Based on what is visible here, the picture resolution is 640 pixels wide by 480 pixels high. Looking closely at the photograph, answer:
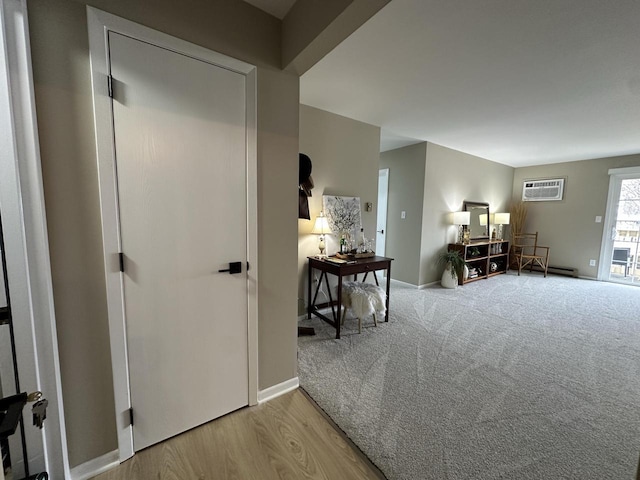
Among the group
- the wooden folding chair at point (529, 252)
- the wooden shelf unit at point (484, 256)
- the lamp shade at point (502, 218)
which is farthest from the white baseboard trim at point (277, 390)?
the wooden folding chair at point (529, 252)

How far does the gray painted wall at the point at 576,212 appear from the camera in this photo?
480cm

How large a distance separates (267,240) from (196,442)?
1207 millimetres

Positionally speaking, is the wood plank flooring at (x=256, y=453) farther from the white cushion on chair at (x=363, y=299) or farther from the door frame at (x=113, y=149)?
the white cushion on chair at (x=363, y=299)

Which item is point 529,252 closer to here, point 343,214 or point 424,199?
point 424,199

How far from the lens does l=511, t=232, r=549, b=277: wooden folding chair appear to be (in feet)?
17.6

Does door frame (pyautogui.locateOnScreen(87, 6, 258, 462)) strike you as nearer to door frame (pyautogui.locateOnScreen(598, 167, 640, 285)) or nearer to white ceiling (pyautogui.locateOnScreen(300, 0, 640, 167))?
white ceiling (pyautogui.locateOnScreen(300, 0, 640, 167))

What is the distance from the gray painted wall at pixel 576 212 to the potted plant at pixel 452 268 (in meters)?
2.73

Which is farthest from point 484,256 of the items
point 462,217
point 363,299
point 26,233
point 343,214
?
point 26,233

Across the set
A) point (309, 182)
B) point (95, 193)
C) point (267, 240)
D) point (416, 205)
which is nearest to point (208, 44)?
point (95, 193)

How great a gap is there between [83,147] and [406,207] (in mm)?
4172

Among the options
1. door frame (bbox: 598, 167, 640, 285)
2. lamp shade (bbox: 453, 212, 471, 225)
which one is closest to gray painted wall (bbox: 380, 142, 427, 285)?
lamp shade (bbox: 453, 212, 471, 225)

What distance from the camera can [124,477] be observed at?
47.6 inches

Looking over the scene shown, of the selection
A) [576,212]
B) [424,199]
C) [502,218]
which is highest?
[424,199]

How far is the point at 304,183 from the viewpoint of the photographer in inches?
105
